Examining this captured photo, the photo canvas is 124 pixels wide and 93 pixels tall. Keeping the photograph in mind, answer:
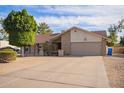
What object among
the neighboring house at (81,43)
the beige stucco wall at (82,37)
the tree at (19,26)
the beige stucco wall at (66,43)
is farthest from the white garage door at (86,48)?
the tree at (19,26)

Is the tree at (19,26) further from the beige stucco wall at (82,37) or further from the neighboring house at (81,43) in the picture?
the beige stucco wall at (82,37)

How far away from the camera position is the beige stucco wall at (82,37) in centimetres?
3656

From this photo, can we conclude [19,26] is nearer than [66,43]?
Yes

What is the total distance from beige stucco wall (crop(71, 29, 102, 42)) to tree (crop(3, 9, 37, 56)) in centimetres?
744

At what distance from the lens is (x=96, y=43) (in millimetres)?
36375

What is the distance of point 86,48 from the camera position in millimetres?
36688

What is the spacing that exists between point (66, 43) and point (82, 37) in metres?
2.63

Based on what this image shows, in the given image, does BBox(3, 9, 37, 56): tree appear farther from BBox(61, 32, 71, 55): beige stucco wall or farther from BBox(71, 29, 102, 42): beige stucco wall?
BBox(71, 29, 102, 42): beige stucco wall

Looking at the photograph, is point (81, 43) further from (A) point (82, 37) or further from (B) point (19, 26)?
(B) point (19, 26)

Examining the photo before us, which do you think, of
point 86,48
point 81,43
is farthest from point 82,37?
point 86,48

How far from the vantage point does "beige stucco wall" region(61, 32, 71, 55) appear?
37625 mm

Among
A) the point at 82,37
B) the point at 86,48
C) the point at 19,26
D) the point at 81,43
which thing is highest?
the point at 19,26
